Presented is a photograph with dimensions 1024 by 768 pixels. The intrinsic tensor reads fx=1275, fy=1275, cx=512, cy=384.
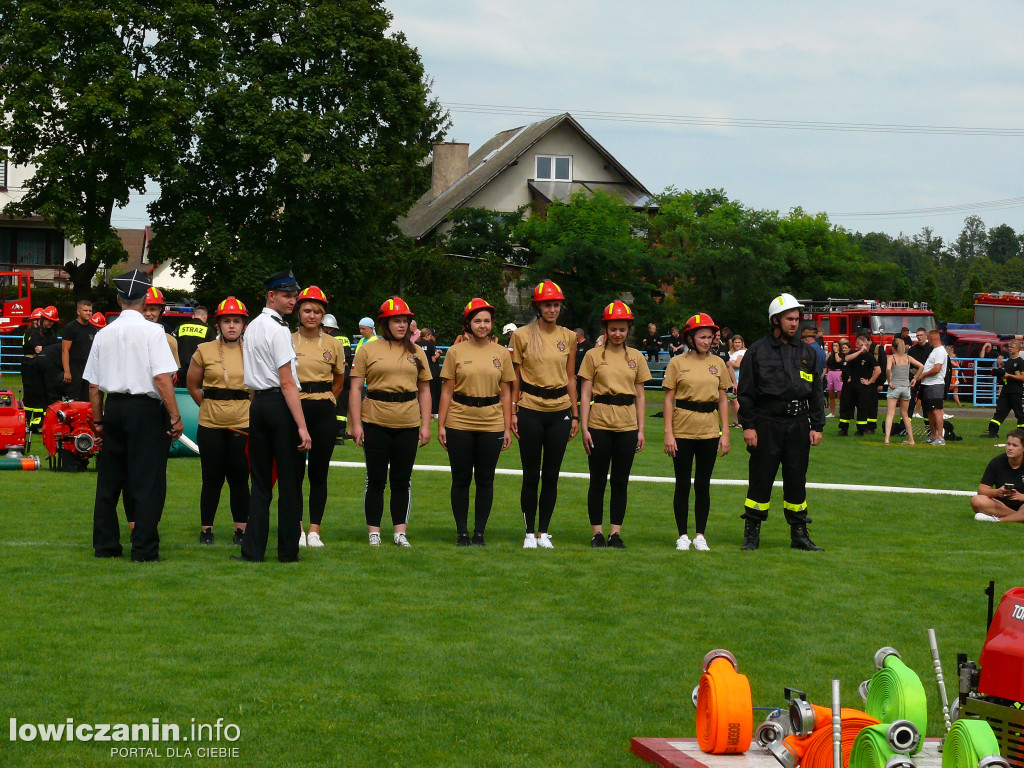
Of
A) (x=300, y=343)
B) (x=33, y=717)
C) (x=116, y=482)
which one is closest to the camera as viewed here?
(x=33, y=717)

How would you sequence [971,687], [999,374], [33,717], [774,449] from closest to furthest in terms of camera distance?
1. [971,687]
2. [33,717]
3. [774,449]
4. [999,374]

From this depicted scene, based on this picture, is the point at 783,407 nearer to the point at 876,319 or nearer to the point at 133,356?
the point at 133,356

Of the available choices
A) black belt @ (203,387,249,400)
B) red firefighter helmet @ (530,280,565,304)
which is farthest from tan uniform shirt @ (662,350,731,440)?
black belt @ (203,387,249,400)

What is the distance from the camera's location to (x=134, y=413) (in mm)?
9258

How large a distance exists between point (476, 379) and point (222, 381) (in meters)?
2.09

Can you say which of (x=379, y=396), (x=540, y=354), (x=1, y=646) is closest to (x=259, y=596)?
(x=1, y=646)

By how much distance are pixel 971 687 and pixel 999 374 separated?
110ft

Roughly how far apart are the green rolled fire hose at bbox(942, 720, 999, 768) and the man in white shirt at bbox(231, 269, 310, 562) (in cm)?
584

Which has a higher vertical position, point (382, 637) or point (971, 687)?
point (971, 687)

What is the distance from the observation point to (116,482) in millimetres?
9461

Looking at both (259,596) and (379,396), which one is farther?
(379,396)

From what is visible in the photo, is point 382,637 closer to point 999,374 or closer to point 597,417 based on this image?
point 597,417

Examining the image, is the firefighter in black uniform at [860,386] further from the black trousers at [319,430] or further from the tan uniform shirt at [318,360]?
the black trousers at [319,430]

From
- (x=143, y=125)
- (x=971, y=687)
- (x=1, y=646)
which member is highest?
(x=143, y=125)
